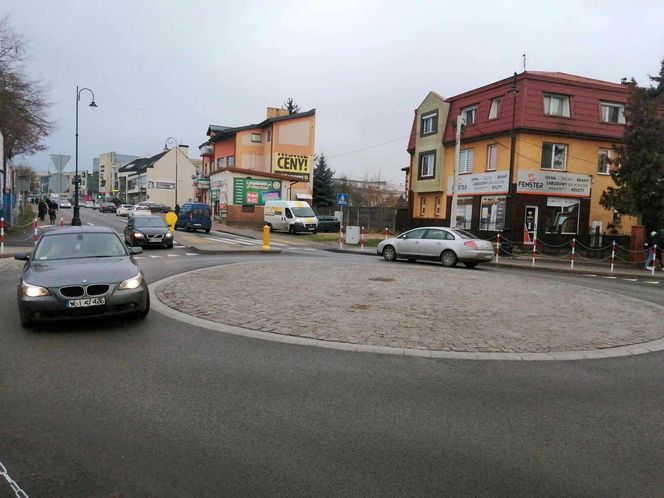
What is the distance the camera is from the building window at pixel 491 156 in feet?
102

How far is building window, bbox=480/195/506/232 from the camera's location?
98.8 feet

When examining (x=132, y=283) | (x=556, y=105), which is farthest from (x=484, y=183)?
(x=132, y=283)

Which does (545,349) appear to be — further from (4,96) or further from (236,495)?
(4,96)

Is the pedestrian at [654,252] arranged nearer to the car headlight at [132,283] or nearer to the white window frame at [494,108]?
the white window frame at [494,108]

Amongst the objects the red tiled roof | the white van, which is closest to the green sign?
the white van

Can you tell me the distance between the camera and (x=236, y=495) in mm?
3252

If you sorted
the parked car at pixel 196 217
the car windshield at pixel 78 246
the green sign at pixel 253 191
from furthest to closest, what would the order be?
the green sign at pixel 253 191, the parked car at pixel 196 217, the car windshield at pixel 78 246

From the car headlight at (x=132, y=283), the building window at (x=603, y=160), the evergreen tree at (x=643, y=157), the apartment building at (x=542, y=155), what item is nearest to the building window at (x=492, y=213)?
the apartment building at (x=542, y=155)

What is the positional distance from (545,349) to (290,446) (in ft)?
14.7

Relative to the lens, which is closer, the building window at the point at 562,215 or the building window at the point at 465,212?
the building window at the point at 562,215

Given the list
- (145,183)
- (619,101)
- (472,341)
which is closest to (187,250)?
(472,341)

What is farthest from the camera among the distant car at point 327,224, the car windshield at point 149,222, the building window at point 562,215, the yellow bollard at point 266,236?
the distant car at point 327,224

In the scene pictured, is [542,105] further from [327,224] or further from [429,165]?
[327,224]

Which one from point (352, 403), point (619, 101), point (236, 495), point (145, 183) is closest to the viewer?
point (236, 495)
